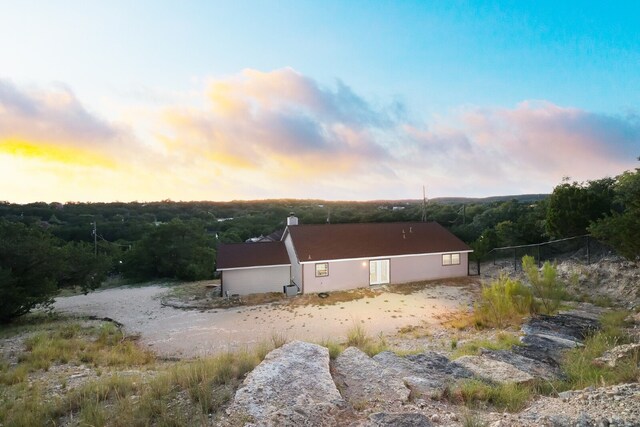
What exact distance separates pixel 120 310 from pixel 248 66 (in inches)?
620

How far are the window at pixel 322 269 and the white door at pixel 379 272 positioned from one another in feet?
10.2

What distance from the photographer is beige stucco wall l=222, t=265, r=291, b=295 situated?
20516mm

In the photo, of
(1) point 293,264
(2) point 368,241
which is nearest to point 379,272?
(2) point 368,241

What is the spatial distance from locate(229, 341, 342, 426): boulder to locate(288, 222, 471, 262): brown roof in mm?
14288

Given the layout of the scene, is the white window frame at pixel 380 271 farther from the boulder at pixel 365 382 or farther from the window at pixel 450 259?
the boulder at pixel 365 382

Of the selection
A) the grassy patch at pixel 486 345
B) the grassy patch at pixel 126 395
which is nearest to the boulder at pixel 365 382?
the grassy patch at pixel 126 395

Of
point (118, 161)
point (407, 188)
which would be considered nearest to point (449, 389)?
point (118, 161)

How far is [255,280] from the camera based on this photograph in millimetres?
21094

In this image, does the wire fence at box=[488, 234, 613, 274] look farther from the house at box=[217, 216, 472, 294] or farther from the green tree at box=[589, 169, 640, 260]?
the house at box=[217, 216, 472, 294]

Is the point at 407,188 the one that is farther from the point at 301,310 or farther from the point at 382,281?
the point at 301,310

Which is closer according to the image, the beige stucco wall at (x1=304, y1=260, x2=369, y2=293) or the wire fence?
the beige stucco wall at (x1=304, y1=260, x2=369, y2=293)

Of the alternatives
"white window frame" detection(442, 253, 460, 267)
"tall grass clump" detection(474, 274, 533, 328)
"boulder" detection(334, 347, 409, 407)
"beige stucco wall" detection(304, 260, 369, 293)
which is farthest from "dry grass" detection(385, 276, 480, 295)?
"boulder" detection(334, 347, 409, 407)

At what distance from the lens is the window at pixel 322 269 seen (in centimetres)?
2041

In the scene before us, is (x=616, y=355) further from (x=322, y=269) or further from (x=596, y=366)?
(x=322, y=269)
